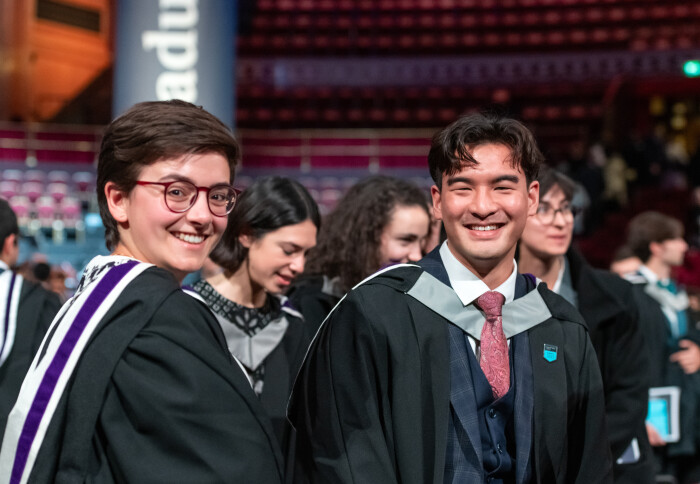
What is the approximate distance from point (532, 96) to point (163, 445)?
16.0 metres

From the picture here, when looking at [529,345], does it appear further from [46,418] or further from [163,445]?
[46,418]

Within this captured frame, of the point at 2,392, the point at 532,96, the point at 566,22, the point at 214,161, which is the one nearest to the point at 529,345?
the point at 214,161

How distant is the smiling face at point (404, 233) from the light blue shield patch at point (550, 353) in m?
1.14

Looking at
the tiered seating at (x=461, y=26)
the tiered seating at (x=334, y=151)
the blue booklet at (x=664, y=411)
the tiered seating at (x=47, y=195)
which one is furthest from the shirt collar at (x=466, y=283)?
the tiered seating at (x=461, y=26)

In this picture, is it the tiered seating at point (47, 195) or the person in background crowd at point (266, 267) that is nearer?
the person in background crowd at point (266, 267)

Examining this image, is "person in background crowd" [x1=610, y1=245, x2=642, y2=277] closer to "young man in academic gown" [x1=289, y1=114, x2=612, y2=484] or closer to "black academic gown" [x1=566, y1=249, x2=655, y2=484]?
"black academic gown" [x1=566, y1=249, x2=655, y2=484]

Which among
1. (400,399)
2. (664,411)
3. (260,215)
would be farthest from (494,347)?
(664,411)

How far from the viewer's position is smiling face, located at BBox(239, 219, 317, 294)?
8.70 ft

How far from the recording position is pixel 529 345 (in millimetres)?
1795

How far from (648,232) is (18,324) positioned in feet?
12.0

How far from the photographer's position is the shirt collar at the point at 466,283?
70.9 inches

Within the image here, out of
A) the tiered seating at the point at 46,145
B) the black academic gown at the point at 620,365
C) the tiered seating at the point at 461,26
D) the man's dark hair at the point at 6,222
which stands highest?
the tiered seating at the point at 461,26

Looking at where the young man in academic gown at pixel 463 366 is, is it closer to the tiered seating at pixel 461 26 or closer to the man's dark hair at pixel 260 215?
the man's dark hair at pixel 260 215

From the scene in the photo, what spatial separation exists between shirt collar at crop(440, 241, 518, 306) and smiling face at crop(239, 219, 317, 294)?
0.88 metres
